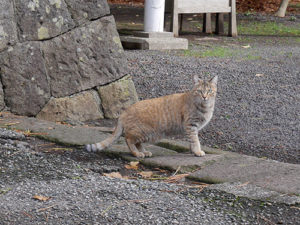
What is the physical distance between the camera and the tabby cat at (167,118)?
4.93 metres

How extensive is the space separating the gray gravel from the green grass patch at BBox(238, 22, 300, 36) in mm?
2019

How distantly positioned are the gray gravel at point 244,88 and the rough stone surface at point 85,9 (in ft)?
4.62

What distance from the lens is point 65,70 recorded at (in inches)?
247

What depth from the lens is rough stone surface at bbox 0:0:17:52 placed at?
5.73m

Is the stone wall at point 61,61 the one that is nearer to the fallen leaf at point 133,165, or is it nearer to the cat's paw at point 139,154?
the cat's paw at point 139,154

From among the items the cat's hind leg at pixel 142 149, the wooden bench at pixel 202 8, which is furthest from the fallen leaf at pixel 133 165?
the wooden bench at pixel 202 8

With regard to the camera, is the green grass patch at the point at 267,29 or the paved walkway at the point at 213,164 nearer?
the paved walkway at the point at 213,164

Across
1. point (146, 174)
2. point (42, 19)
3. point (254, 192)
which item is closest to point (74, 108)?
point (42, 19)

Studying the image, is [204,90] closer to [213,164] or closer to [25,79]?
[213,164]

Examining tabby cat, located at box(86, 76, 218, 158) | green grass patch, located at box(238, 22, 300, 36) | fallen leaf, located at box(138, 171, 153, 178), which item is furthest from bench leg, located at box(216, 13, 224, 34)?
fallen leaf, located at box(138, 171, 153, 178)

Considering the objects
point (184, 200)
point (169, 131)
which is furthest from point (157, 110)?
point (184, 200)

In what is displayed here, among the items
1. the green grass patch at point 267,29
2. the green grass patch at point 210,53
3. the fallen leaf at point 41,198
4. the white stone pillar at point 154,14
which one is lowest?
the fallen leaf at point 41,198

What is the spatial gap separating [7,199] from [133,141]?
66.4 inches

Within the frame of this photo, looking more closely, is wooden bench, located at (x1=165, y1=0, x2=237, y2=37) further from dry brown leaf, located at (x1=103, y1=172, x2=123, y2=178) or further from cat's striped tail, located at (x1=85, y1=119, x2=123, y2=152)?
dry brown leaf, located at (x1=103, y1=172, x2=123, y2=178)
